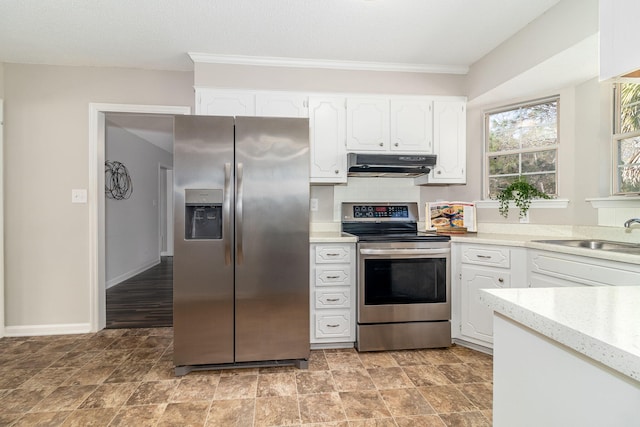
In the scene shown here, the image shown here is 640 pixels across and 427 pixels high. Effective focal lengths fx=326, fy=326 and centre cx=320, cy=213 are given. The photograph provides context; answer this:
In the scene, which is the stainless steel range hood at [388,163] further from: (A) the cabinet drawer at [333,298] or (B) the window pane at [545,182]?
(A) the cabinet drawer at [333,298]

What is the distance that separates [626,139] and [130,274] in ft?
20.4

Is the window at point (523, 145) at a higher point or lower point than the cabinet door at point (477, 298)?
higher

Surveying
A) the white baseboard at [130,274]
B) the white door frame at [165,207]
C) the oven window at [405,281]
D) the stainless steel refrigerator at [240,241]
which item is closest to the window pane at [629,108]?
the oven window at [405,281]

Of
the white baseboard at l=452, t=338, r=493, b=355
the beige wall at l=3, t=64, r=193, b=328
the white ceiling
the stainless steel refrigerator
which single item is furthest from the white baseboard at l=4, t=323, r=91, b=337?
the white baseboard at l=452, t=338, r=493, b=355

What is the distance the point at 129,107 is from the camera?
10.0ft

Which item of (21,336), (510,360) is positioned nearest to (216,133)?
(510,360)

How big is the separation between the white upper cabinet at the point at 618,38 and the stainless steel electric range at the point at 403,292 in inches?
76.2

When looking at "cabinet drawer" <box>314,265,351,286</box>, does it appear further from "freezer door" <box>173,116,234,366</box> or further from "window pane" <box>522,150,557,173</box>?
"window pane" <box>522,150,557,173</box>

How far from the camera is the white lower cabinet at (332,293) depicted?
2.59 meters

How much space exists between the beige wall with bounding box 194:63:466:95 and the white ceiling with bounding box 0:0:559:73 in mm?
125

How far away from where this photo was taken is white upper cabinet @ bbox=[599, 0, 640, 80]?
61cm

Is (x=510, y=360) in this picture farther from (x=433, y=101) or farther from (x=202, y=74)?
(x=202, y=74)

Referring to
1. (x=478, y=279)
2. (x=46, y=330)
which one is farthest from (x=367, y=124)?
(x=46, y=330)

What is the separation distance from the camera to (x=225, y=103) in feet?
9.18
